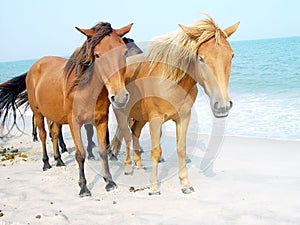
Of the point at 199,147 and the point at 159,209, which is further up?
the point at 159,209

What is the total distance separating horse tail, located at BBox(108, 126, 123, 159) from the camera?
5.23m

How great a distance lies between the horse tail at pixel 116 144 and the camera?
17.2 feet

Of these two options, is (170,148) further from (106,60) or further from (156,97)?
(106,60)

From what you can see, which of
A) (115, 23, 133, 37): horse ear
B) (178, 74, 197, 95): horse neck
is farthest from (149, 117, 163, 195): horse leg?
(115, 23, 133, 37): horse ear

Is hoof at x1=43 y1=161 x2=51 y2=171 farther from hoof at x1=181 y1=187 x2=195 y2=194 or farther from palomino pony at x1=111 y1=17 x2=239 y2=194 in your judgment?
hoof at x1=181 y1=187 x2=195 y2=194

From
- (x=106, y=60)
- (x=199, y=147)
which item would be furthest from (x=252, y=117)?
(x=106, y=60)

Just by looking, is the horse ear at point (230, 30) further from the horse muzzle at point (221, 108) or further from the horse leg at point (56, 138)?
the horse leg at point (56, 138)

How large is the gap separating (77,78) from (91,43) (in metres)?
0.55

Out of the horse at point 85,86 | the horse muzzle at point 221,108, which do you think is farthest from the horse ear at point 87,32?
the horse muzzle at point 221,108

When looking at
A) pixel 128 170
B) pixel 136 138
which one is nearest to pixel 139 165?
pixel 128 170

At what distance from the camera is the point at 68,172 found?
16.7 ft

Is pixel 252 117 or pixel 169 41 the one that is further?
pixel 252 117

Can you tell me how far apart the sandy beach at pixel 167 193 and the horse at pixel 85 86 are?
36 centimetres

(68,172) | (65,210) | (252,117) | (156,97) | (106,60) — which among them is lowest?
(252,117)
